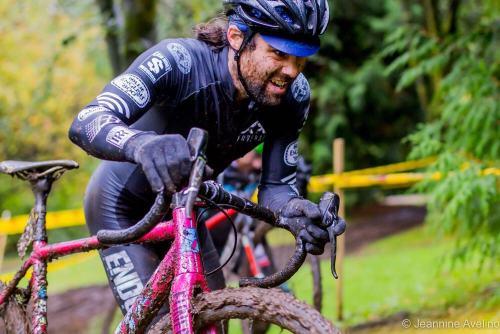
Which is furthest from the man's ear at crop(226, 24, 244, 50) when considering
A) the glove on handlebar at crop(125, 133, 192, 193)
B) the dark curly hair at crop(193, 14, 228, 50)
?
the glove on handlebar at crop(125, 133, 192, 193)

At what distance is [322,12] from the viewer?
2811 mm

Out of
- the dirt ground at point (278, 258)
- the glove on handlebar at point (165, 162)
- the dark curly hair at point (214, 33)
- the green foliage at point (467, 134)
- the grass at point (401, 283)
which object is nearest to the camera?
the glove on handlebar at point (165, 162)

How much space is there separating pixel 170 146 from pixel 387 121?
1348 centimetres

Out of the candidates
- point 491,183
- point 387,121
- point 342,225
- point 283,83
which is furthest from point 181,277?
point 387,121

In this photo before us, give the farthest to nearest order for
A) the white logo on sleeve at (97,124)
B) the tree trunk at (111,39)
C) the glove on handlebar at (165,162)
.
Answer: the tree trunk at (111,39)
the white logo on sleeve at (97,124)
the glove on handlebar at (165,162)

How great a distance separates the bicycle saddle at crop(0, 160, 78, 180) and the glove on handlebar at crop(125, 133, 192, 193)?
1.45 metres

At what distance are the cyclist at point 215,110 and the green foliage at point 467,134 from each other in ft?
8.45

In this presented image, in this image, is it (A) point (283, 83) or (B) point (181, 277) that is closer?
(B) point (181, 277)

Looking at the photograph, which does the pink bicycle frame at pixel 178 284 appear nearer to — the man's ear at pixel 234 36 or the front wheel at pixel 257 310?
the front wheel at pixel 257 310

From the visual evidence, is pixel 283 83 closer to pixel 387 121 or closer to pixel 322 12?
pixel 322 12

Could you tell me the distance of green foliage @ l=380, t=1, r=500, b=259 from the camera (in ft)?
17.5

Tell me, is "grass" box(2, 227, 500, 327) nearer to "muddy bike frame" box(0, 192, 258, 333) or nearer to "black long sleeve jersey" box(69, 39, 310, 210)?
"black long sleeve jersey" box(69, 39, 310, 210)

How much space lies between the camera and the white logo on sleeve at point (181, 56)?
2.76 m

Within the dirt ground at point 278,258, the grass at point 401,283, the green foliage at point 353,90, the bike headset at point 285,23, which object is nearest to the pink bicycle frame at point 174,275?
the bike headset at point 285,23
